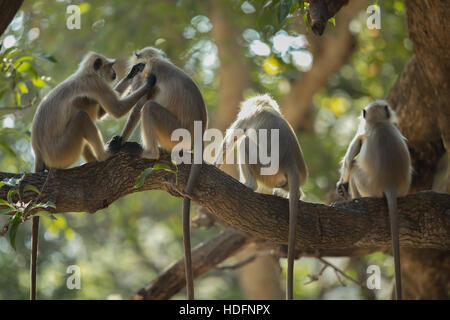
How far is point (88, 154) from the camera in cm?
404

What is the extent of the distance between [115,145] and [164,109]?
0.46m

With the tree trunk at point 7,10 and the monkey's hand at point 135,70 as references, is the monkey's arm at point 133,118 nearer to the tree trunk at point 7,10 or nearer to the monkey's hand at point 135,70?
the monkey's hand at point 135,70

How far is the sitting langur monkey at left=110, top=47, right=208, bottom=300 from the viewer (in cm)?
386

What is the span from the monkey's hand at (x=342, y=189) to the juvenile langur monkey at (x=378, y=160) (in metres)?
0.02

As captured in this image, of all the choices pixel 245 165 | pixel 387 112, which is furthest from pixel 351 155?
pixel 245 165

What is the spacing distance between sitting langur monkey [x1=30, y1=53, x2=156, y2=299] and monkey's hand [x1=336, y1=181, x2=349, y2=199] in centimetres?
188

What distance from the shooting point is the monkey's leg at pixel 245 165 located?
405 centimetres

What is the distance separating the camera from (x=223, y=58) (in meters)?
9.22

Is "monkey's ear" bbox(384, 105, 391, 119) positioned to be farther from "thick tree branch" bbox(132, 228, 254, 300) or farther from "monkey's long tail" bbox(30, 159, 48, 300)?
"monkey's long tail" bbox(30, 159, 48, 300)

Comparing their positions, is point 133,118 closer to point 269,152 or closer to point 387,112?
point 269,152

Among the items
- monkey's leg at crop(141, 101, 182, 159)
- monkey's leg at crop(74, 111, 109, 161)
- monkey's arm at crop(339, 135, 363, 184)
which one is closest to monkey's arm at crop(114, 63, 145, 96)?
monkey's leg at crop(141, 101, 182, 159)
